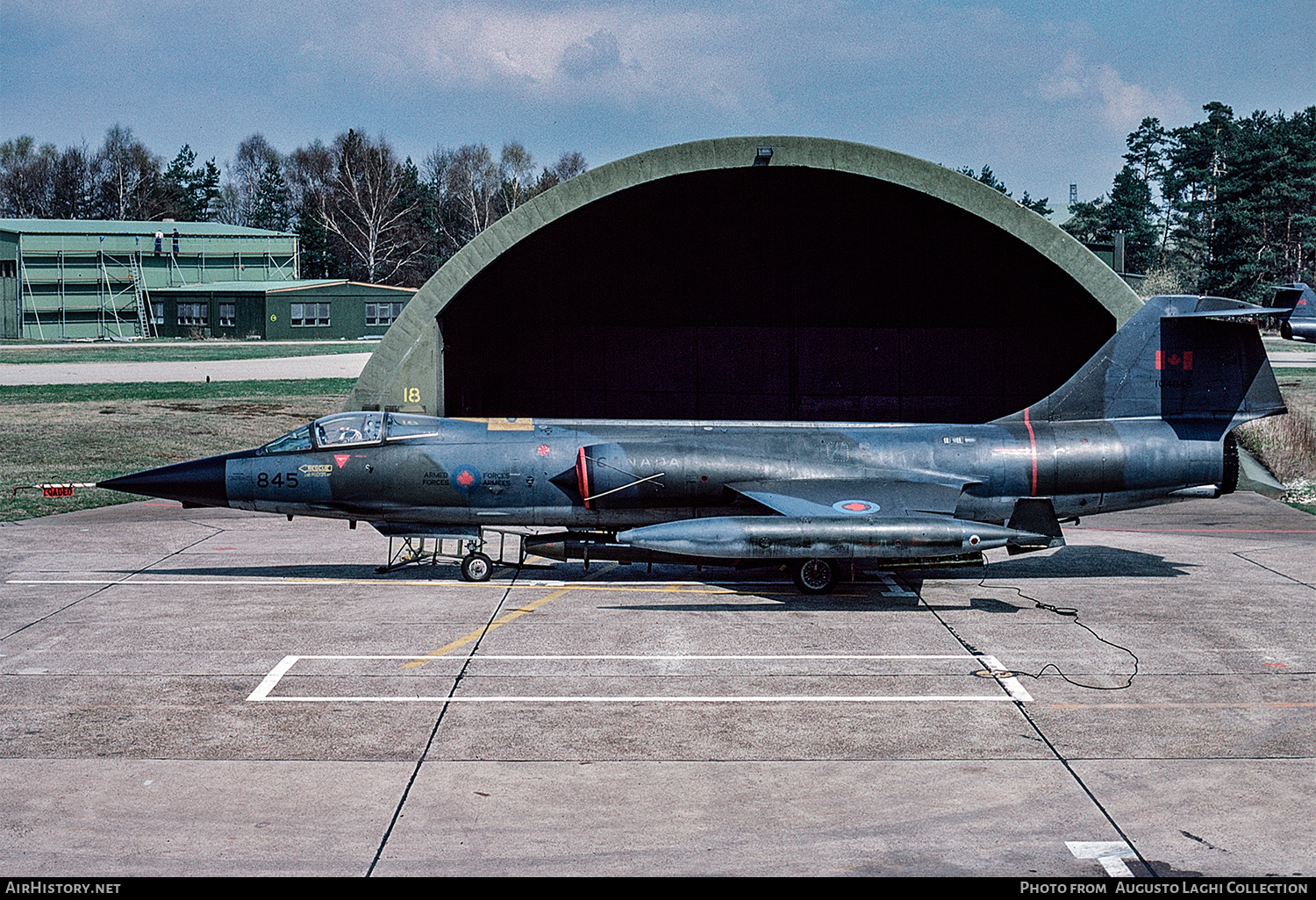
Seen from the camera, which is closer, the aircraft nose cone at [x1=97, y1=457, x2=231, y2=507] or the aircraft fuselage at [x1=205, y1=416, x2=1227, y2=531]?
A: the aircraft nose cone at [x1=97, y1=457, x2=231, y2=507]

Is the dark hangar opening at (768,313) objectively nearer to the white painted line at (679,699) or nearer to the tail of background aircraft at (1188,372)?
the tail of background aircraft at (1188,372)

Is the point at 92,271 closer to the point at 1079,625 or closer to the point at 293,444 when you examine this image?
the point at 293,444

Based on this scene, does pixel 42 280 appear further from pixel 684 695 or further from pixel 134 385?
pixel 684 695

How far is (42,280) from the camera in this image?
3420 inches

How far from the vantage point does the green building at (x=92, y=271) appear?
284 feet

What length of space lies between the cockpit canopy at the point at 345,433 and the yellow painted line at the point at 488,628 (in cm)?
311

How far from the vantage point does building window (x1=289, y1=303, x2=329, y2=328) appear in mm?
87062

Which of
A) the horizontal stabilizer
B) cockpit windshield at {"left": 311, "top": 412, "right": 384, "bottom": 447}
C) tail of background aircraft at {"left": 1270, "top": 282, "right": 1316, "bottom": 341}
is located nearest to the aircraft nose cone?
cockpit windshield at {"left": 311, "top": 412, "right": 384, "bottom": 447}

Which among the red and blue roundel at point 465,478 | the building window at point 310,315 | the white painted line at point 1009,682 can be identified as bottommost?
the white painted line at point 1009,682

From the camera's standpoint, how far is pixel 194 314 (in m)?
88.4

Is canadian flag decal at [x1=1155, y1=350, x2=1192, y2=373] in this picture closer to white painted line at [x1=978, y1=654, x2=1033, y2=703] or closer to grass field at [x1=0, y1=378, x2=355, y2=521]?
white painted line at [x1=978, y1=654, x2=1033, y2=703]

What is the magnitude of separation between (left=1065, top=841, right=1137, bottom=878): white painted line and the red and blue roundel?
10.8 m

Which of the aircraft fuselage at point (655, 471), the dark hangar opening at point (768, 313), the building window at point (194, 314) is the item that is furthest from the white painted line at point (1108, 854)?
the building window at point (194, 314)

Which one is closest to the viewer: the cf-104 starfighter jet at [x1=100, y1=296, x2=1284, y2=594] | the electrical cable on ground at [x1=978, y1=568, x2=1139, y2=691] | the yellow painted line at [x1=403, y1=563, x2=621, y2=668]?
the electrical cable on ground at [x1=978, y1=568, x2=1139, y2=691]
